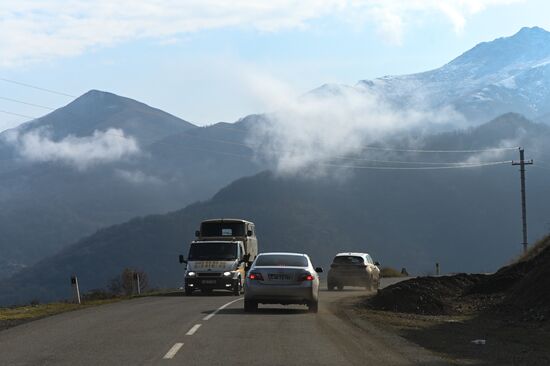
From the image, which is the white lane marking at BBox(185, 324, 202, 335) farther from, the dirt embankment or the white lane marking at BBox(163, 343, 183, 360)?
the dirt embankment

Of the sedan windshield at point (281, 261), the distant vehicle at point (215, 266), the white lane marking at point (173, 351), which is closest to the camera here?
the white lane marking at point (173, 351)

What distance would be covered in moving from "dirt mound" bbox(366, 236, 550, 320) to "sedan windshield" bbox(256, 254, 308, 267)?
3632 millimetres

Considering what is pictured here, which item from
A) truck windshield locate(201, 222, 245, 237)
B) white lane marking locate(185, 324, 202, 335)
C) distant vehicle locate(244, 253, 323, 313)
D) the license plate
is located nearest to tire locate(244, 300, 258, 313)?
distant vehicle locate(244, 253, 323, 313)

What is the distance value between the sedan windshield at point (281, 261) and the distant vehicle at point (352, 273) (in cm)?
1686

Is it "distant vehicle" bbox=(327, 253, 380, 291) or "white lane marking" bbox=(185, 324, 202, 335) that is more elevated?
"white lane marking" bbox=(185, 324, 202, 335)

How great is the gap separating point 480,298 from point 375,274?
42.7ft

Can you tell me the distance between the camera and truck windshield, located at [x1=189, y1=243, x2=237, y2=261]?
1377 inches

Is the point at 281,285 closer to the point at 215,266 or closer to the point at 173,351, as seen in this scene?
the point at 173,351

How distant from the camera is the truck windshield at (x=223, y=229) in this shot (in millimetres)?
40562

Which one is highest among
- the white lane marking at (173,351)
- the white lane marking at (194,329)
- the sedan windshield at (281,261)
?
the sedan windshield at (281,261)

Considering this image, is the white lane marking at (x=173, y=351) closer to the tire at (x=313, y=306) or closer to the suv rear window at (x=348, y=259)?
the tire at (x=313, y=306)

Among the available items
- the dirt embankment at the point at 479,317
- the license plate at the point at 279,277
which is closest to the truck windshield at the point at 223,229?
the dirt embankment at the point at 479,317

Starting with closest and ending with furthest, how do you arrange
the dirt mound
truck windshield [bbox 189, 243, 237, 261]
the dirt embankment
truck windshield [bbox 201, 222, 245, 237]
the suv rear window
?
the dirt embankment
the dirt mound
truck windshield [bbox 189, 243, 237, 261]
truck windshield [bbox 201, 222, 245, 237]
the suv rear window

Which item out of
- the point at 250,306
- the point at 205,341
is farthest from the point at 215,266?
the point at 205,341
